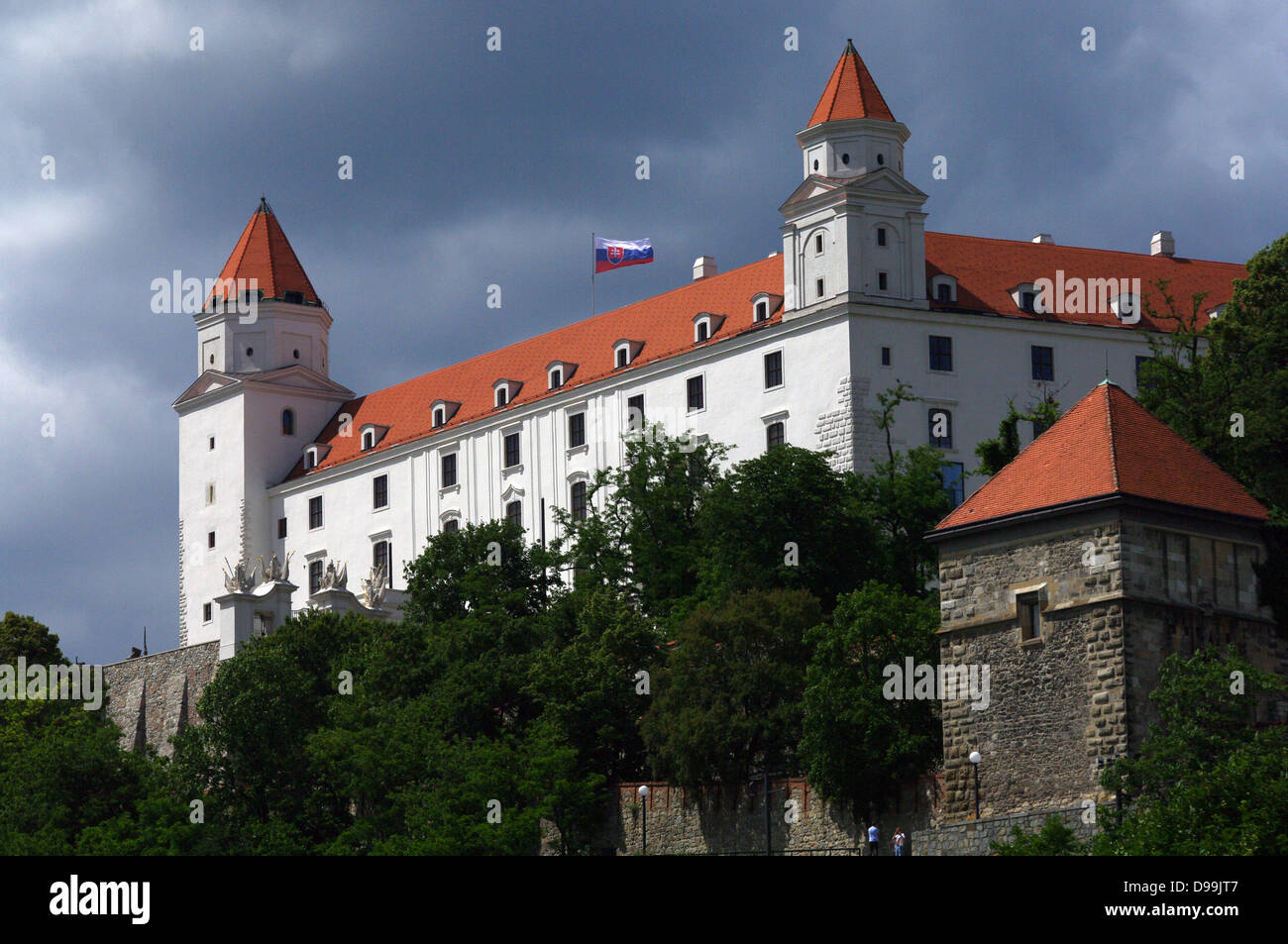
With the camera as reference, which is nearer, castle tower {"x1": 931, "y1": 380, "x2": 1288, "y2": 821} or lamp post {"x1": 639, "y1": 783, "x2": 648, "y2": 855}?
castle tower {"x1": 931, "y1": 380, "x2": 1288, "y2": 821}

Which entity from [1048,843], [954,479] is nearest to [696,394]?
[954,479]

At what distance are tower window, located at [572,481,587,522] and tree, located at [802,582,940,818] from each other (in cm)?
2645

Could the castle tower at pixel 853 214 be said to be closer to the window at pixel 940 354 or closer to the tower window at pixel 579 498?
the window at pixel 940 354

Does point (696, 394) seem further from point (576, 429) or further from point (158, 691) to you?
point (158, 691)

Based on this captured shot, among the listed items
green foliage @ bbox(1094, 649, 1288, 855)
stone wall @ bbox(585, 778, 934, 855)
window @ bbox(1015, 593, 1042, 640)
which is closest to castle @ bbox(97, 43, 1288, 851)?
window @ bbox(1015, 593, 1042, 640)

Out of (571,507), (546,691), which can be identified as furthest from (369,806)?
(571,507)

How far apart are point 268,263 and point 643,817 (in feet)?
148

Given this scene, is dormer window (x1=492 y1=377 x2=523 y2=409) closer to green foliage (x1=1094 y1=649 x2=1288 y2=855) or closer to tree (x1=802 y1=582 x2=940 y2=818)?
tree (x1=802 y1=582 x2=940 y2=818)

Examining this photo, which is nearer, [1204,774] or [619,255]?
[1204,774]

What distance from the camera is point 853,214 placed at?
64625 mm

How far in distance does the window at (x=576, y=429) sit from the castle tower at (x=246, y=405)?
15525mm

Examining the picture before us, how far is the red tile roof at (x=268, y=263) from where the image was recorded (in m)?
87.5

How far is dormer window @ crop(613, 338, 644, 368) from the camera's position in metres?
72.0

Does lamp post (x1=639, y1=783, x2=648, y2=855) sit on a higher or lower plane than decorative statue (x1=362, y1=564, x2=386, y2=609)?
lower
